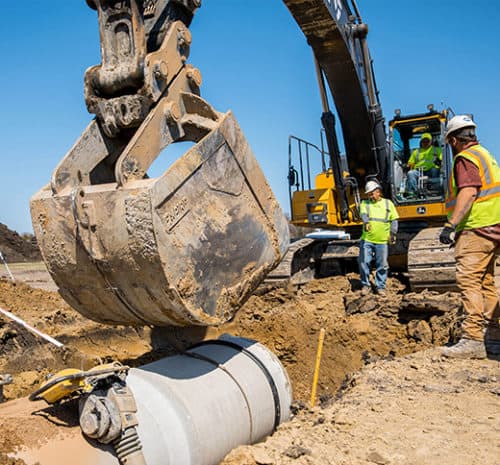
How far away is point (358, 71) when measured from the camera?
738 cm

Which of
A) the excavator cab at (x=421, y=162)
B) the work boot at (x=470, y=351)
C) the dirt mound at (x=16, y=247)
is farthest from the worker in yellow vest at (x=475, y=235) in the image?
the dirt mound at (x=16, y=247)

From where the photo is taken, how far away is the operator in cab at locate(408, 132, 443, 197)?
8.69m

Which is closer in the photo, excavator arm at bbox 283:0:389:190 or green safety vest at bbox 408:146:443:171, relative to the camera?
excavator arm at bbox 283:0:389:190

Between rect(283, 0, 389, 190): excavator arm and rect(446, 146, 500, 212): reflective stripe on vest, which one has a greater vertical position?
rect(283, 0, 389, 190): excavator arm

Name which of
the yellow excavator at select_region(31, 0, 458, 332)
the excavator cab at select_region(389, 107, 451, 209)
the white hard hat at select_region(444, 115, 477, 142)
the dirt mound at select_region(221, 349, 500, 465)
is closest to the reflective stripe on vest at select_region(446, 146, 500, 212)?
the white hard hat at select_region(444, 115, 477, 142)

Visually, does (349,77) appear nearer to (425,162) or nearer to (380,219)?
(380,219)

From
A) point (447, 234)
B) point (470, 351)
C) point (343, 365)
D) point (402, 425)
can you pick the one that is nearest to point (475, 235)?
point (447, 234)

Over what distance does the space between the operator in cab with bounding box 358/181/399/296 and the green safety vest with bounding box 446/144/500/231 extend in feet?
10.2

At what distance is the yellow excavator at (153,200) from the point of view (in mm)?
2857

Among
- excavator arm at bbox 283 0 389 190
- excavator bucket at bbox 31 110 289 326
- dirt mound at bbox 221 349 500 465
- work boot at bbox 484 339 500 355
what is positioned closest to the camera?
excavator bucket at bbox 31 110 289 326

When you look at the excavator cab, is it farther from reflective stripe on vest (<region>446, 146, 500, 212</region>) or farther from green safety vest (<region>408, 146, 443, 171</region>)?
reflective stripe on vest (<region>446, 146, 500, 212</region>)

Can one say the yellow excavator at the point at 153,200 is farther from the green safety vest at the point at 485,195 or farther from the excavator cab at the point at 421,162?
the excavator cab at the point at 421,162

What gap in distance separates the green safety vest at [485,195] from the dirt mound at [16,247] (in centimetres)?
2586

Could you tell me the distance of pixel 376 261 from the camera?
7.90 meters
